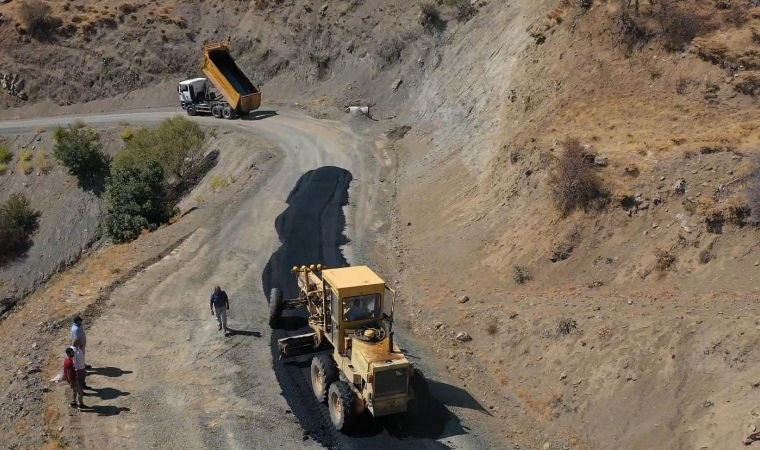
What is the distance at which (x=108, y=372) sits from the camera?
1608 centimetres

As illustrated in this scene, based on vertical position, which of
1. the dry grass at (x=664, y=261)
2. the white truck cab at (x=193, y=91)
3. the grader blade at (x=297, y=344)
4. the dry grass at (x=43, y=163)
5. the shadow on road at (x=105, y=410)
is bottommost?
the dry grass at (x=43, y=163)

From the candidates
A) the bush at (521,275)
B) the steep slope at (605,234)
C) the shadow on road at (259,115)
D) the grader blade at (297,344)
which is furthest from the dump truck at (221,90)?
the grader blade at (297,344)

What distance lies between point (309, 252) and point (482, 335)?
7932 millimetres

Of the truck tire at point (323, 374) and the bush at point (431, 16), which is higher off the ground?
the bush at point (431, 16)

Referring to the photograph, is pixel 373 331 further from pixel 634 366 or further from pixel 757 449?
pixel 757 449

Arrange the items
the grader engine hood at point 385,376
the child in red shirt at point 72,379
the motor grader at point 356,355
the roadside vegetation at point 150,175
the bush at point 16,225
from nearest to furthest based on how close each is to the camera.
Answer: the grader engine hood at point 385,376 < the motor grader at point 356,355 < the child in red shirt at point 72,379 < the roadside vegetation at point 150,175 < the bush at point 16,225

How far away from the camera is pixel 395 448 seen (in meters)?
13.2

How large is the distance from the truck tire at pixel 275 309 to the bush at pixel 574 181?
8496 mm

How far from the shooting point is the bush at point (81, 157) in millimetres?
36875

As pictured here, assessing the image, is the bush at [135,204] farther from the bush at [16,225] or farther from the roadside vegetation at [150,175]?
the bush at [16,225]

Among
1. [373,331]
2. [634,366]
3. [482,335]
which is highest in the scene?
[373,331]

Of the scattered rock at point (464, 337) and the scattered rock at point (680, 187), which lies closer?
the scattered rock at point (680, 187)

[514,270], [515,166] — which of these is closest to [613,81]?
[515,166]

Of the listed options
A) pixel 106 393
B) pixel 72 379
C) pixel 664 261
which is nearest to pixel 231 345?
pixel 106 393
